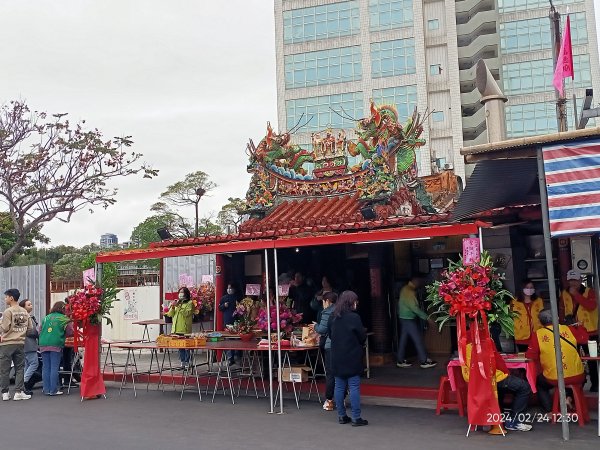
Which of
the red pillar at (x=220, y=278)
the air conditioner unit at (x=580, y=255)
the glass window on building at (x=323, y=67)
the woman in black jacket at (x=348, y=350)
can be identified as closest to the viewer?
the woman in black jacket at (x=348, y=350)

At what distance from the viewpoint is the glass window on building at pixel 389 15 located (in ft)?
138

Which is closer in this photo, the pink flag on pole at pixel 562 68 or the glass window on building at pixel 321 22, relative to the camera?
the pink flag on pole at pixel 562 68

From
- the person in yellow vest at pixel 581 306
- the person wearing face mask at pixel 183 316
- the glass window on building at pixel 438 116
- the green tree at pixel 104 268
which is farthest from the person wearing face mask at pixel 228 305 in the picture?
the glass window on building at pixel 438 116

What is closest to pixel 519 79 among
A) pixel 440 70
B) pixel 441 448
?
pixel 440 70

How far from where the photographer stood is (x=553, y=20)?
1375 centimetres

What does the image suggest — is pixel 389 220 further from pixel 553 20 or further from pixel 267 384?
pixel 553 20

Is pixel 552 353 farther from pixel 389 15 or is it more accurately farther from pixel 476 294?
pixel 389 15

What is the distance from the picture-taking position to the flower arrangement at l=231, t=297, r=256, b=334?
1188 centimetres

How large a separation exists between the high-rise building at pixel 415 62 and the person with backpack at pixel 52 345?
32251 mm

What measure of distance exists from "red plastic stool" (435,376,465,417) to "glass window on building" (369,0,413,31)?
36823mm

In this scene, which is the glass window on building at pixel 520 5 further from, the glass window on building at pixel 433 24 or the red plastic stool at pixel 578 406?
the red plastic stool at pixel 578 406

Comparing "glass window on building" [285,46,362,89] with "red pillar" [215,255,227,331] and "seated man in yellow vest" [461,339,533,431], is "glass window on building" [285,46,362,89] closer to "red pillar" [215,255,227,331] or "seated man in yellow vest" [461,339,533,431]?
"red pillar" [215,255,227,331]

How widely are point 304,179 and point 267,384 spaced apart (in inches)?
194

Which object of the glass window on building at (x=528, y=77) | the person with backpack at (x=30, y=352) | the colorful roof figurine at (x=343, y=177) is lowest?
the person with backpack at (x=30, y=352)
